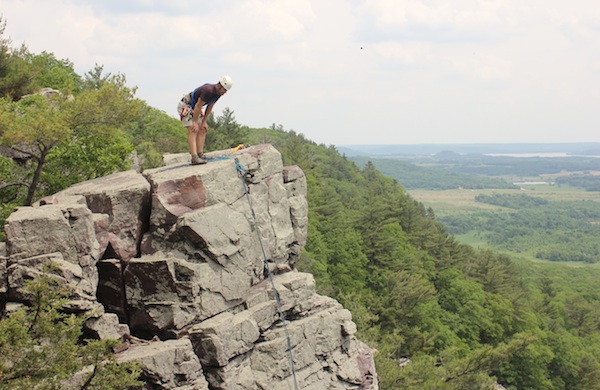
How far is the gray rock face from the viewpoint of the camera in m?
12.8

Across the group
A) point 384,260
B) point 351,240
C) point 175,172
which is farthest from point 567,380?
point 175,172

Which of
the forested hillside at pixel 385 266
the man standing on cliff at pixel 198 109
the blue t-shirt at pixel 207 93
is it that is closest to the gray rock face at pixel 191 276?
the man standing on cliff at pixel 198 109

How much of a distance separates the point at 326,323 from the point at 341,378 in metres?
1.58

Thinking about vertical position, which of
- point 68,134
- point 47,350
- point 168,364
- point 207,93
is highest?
point 207,93

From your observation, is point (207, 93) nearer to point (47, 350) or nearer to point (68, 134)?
point (68, 134)

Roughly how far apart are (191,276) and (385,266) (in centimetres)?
4366

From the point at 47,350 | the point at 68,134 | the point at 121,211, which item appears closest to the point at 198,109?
the point at 121,211

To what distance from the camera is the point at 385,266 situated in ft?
185

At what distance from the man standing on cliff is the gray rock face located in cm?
58

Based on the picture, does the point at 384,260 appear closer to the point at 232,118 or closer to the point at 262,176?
the point at 232,118

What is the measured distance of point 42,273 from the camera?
12039 mm

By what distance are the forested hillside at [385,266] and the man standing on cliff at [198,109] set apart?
332cm

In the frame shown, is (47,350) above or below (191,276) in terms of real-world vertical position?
below

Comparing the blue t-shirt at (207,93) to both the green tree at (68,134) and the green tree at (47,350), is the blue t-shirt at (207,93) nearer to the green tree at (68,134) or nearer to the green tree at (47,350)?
the green tree at (68,134)
